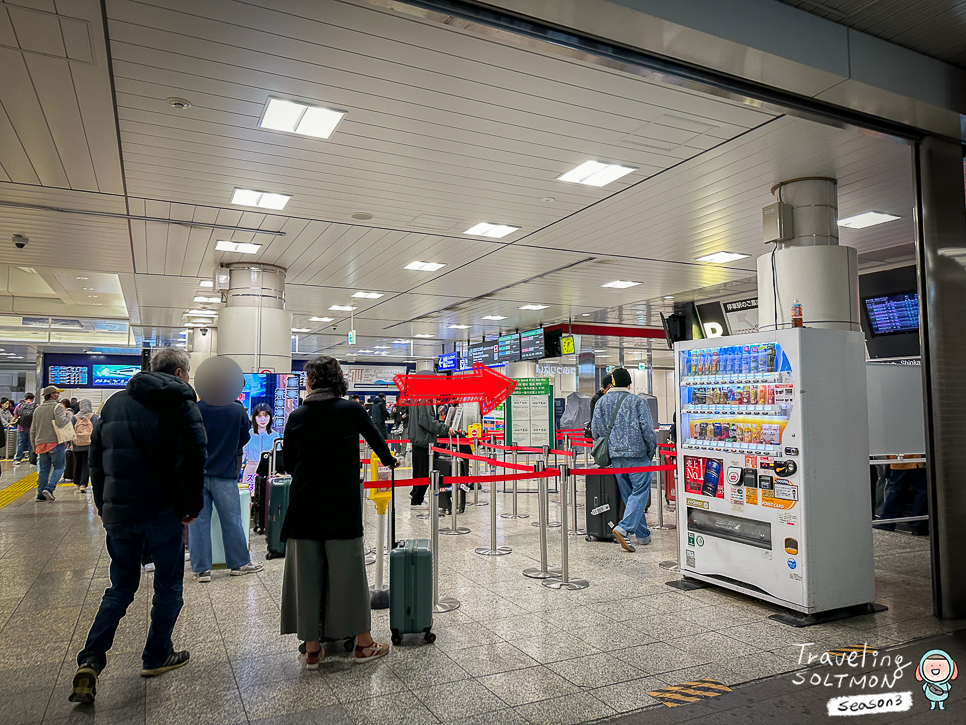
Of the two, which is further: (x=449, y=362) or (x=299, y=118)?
(x=449, y=362)

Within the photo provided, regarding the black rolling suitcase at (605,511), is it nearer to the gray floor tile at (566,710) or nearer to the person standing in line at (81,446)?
the gray floor tile at (566,710)

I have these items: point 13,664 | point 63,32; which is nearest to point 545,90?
point 63,32

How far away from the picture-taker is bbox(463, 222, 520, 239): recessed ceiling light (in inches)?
281

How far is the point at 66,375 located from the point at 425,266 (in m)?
19.1

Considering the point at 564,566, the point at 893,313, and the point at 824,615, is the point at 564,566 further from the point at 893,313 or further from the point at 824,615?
the point at 893,313

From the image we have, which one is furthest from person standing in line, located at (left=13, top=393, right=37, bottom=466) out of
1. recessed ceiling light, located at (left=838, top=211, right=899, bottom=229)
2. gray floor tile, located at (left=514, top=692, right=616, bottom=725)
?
recessed ceiling light, located at (left=838, top=211, right=899, bottom=229)

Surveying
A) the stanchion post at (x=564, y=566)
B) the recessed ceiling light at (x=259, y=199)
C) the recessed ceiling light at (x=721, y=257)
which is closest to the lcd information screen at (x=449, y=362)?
the recessed ceiling light at (x=721, y=257)

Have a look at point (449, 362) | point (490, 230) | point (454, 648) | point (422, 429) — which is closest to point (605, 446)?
point (490, 230)

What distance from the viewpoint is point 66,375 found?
73.5ft

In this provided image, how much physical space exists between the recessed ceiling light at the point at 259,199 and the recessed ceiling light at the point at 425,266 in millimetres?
2872

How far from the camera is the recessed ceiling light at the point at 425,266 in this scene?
354 inches

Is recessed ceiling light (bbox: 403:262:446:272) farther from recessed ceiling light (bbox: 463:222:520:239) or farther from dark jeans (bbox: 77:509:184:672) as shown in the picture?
dark jeans (bbox: 77:509:184:672)

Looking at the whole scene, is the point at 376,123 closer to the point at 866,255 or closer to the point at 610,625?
the point at 610,625

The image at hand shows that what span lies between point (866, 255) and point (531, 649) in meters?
7.67
